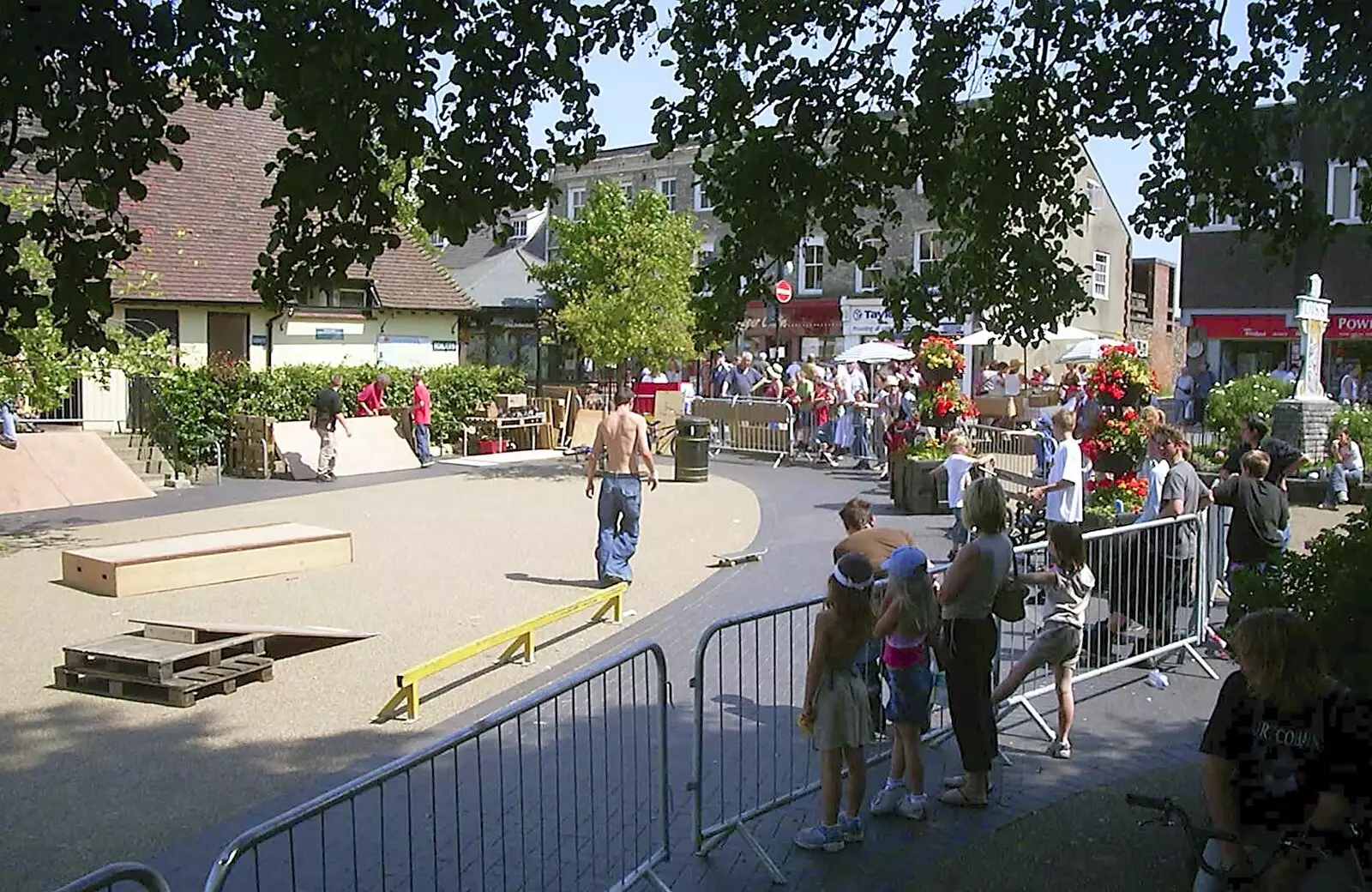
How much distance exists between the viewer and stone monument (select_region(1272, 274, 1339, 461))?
2086 cm

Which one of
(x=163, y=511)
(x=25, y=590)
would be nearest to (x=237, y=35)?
(x=25, y=590)

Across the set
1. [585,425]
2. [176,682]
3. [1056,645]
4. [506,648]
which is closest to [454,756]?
[1056,645]

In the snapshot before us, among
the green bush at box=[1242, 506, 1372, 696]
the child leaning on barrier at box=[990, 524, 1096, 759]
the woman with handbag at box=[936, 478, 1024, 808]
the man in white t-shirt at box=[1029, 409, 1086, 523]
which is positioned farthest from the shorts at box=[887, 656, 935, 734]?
the man in white t-shirt at box=[1029, 409, 1086, 523]

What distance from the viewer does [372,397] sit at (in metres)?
25.3

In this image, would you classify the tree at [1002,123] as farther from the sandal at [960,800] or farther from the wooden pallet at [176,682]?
the wooden pallet at [176,682]

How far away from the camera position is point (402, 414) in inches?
1026

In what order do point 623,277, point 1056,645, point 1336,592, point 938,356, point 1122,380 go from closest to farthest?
1. point 1336,592
2. point 1056,645
3. point 1122,380
4. point 938,356
5. point 623,277

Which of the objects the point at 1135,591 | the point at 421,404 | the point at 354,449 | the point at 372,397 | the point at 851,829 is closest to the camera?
the point at 851,829

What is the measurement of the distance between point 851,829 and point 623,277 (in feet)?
94.5

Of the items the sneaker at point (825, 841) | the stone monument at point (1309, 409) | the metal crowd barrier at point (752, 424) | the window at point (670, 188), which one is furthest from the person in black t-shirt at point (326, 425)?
the window at point (670, 188)

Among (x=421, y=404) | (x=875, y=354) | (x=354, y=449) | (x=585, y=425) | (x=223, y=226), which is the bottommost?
(x=354, y=449)

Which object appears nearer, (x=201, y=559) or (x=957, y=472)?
(x=201, y=559)

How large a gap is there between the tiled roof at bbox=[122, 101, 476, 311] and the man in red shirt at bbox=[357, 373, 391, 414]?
8.08 feet

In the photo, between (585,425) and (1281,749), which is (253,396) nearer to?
(585,425)
